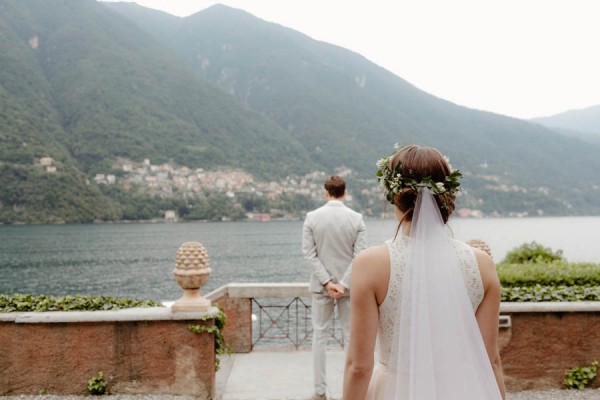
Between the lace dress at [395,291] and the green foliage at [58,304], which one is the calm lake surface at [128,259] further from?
the lace dress at [395,291]

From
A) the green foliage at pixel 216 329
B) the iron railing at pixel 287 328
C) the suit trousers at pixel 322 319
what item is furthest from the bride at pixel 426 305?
the iron railing at pixel 287 328

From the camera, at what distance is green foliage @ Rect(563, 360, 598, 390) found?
5238 millimetres

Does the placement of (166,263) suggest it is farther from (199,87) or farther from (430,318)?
(199,87)

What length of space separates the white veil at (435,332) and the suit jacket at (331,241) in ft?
8.07

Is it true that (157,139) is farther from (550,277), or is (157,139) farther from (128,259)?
(550,277)

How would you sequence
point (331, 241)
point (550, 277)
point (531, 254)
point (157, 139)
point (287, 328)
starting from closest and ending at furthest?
point (331, 241) → point (550, 277) → point (287, 328) → point (531, 254) → point (157, 139)

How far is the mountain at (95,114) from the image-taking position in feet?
340

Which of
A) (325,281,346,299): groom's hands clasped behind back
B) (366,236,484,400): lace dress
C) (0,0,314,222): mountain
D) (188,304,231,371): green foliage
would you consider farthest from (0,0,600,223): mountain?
(366,236,484,400): lace dress

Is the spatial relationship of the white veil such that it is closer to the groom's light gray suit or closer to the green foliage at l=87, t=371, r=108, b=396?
the groom's light gray suit

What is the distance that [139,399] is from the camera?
4.85m

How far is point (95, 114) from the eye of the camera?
437 feet

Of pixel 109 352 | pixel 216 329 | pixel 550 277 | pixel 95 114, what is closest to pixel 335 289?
pixel 216 329

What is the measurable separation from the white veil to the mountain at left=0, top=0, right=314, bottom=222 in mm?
105153

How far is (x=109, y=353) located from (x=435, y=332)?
375cm
